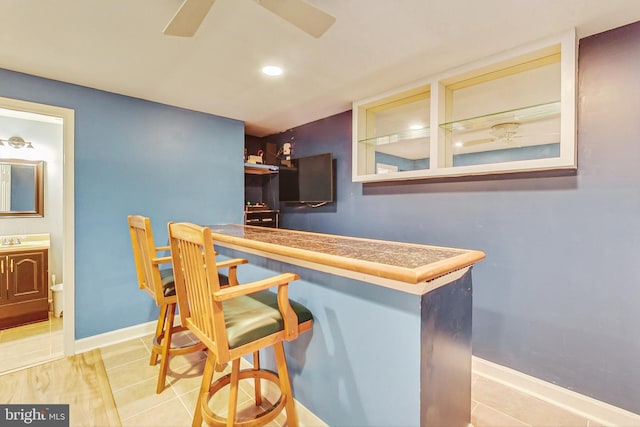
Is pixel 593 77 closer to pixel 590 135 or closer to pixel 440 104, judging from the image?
pixel 590 135

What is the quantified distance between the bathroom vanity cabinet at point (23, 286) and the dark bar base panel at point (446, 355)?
3.81 metres

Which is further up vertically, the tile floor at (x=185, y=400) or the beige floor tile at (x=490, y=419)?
the tile floor at (x=185, y=400)

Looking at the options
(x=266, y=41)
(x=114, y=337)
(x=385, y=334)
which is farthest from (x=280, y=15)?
(x=114, y=337)

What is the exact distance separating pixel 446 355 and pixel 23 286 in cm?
393

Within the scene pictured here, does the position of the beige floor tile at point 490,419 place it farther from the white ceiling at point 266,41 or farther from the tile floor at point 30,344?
the tile floor at point 30,344

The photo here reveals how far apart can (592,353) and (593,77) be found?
1.62m

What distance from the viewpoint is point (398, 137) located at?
2.54 meters

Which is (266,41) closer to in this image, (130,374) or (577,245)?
(577,245)

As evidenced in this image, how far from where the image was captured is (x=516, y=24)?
1574mm

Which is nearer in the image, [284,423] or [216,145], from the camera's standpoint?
[284,423]

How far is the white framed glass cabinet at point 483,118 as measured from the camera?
170 cm

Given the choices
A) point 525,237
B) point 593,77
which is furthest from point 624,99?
point 525,237

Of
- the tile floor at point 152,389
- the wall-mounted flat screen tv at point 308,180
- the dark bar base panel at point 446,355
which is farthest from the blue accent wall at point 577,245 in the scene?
the tile floor at point 152,389

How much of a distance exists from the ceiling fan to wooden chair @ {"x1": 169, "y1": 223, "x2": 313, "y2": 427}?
3.00ft
